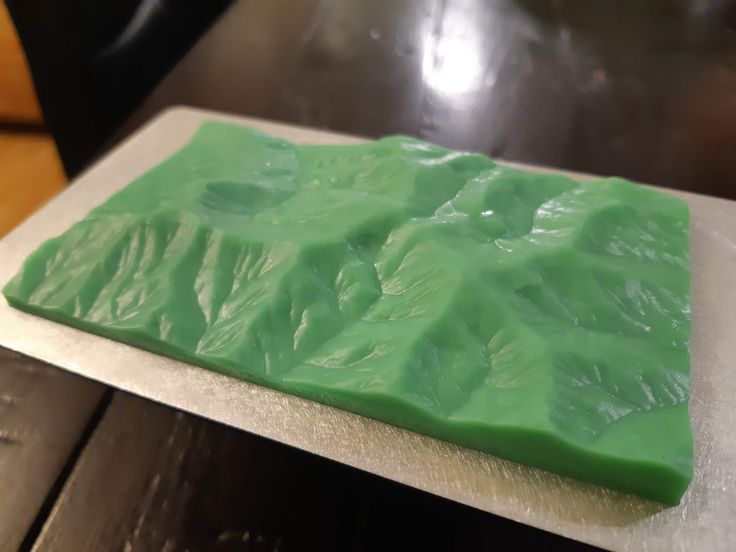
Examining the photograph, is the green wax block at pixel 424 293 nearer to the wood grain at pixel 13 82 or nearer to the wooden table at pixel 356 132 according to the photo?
the wooden table at pixel 356 132

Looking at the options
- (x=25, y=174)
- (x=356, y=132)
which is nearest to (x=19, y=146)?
(x=25, y=174)

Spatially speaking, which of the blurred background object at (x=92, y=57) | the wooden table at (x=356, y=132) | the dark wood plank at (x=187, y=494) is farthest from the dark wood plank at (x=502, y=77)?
the dark wood plank at (x=187, y=494)

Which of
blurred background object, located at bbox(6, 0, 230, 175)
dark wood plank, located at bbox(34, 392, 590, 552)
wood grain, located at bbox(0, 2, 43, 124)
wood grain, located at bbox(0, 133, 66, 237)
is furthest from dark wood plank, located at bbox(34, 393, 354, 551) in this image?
wood grain, located at bbox(0, 2, 43, 124)

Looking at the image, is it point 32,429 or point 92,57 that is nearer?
point 32,429

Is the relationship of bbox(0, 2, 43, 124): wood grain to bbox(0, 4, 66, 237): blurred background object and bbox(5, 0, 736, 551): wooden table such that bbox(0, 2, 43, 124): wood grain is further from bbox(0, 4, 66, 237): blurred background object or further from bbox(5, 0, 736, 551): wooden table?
bbox(5, 0, 736, 551): wooden table

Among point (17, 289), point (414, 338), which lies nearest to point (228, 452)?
point (414, 338)

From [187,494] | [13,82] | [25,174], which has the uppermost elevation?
[187,494]

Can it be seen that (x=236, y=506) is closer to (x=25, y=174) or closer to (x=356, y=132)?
(x=356, y=132)
